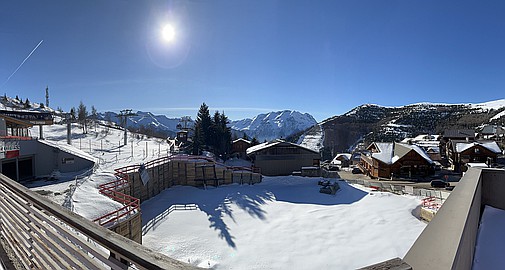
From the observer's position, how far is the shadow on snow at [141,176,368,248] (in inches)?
634

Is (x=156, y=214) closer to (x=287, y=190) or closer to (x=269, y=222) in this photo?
(x=269, y=222)

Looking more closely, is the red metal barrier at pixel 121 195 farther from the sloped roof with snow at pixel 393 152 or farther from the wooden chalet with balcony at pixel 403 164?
the sloped roof with snow at pixel 393 152

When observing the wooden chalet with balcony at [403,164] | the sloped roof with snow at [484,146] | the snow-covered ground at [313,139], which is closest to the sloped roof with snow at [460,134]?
the sloped roof with snow at [484,146]

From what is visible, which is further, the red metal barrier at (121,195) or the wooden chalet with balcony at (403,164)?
the wooden chalet with balcony at (403,164)

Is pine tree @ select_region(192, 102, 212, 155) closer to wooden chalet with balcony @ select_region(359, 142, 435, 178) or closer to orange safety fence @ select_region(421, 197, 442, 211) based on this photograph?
wooden chalet with balcony @ select_region(359, 142, 435, 178)

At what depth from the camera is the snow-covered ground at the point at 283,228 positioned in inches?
411

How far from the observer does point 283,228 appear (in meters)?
13.8

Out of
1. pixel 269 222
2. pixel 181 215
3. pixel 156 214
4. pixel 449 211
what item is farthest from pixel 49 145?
pixel 449 211

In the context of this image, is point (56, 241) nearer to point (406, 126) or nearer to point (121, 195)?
point (121, 195)

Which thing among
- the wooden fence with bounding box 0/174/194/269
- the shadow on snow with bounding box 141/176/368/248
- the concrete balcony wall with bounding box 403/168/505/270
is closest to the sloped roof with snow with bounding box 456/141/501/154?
the shadow on snow with bounding box 141/176/368/248

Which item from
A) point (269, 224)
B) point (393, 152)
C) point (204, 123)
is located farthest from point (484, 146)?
point (204, 123)

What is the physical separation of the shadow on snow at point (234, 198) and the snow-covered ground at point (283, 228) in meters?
0.07

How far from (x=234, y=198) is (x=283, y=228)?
7.17m

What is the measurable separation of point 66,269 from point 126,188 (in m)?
15.9
